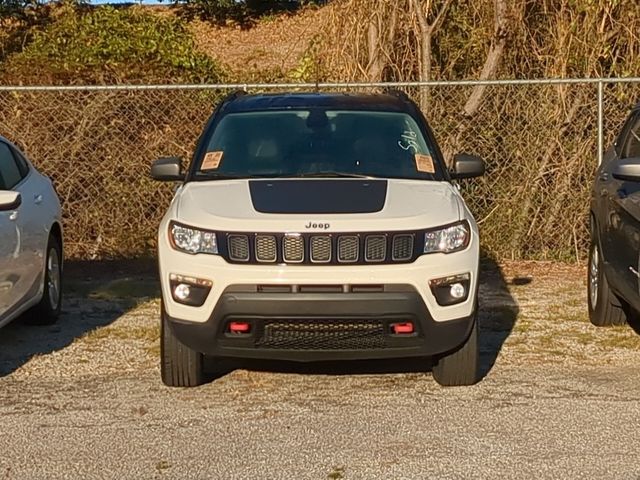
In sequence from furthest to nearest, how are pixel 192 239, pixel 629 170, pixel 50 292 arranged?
pixel 50 292, pixel 629 170, pixel 192 239

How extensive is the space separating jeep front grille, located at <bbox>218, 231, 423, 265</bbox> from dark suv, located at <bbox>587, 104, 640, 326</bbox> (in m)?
1.76

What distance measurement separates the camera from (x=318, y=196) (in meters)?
6.40

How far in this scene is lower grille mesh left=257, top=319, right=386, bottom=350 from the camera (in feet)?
19.8

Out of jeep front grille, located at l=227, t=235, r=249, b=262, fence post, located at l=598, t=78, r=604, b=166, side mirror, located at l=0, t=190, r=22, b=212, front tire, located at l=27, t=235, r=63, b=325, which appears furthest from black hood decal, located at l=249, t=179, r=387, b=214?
fence post, located at l=598, t=78, r=604, b=166

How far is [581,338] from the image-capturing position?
26.6ft

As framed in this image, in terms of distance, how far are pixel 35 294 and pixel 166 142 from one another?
14.1 feet

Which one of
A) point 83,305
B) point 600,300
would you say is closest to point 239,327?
point 600,300

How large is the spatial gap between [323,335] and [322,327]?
52mm

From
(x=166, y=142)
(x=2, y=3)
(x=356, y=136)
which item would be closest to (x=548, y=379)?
(x=356, y=136)

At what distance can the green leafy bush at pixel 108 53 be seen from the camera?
14.1 meters

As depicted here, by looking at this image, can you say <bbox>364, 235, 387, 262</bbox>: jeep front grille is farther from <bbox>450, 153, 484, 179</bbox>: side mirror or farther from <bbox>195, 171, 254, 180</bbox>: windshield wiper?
<bbox>450, 153, 484, 179</bbox>: side mirror

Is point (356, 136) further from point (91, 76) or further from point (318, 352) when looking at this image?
point (91, 76)

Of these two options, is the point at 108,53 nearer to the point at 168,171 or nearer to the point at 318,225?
the point at 168,171

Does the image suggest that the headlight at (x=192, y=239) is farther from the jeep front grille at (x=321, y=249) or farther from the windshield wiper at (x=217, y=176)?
the windshield wiper at (x=217, y=176)
